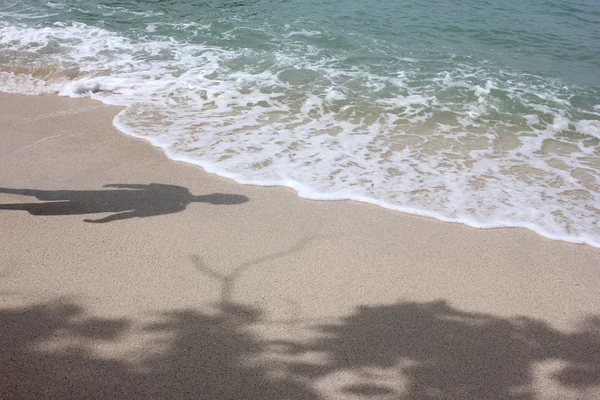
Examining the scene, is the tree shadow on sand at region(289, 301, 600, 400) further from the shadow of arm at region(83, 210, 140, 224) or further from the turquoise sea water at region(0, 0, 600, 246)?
the shadow of arm at region(83, 210, 140, 224)

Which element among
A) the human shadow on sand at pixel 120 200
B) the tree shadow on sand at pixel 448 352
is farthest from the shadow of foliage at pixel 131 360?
the human shadow on sand at pixel 120 200

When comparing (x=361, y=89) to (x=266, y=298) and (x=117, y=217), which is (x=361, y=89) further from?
(x=266, y=298)

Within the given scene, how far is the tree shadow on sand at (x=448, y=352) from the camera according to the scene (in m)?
3.14

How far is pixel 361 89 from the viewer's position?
8.32m

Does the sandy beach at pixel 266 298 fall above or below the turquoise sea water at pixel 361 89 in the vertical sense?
below

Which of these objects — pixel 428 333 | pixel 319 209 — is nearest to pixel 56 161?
pixel 319 209

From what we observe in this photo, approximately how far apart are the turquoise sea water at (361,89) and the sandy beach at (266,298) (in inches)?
21.7

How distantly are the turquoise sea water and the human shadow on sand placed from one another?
1.94 feet

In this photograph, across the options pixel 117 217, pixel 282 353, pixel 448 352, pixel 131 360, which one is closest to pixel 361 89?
pixel 117 217

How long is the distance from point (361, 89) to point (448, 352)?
566 centimetres

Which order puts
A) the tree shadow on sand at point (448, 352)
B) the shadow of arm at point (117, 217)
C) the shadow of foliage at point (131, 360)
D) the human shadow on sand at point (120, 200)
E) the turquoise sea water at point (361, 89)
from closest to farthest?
1. the shadow of foliage at point (131, 360)
2. the tree shadow on sand at point (448, 352)
3. the shadow of arm at point (117, 217)
4. the human shadow on sand at point (120, 200)
5. the turquoise sea water at point (361, 89)

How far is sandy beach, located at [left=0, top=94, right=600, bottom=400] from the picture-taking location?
3.14 metres

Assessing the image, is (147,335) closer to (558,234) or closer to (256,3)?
(558,234)

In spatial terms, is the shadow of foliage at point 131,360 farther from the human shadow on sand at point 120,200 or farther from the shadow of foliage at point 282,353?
the human shadow on sand at point 120,200
